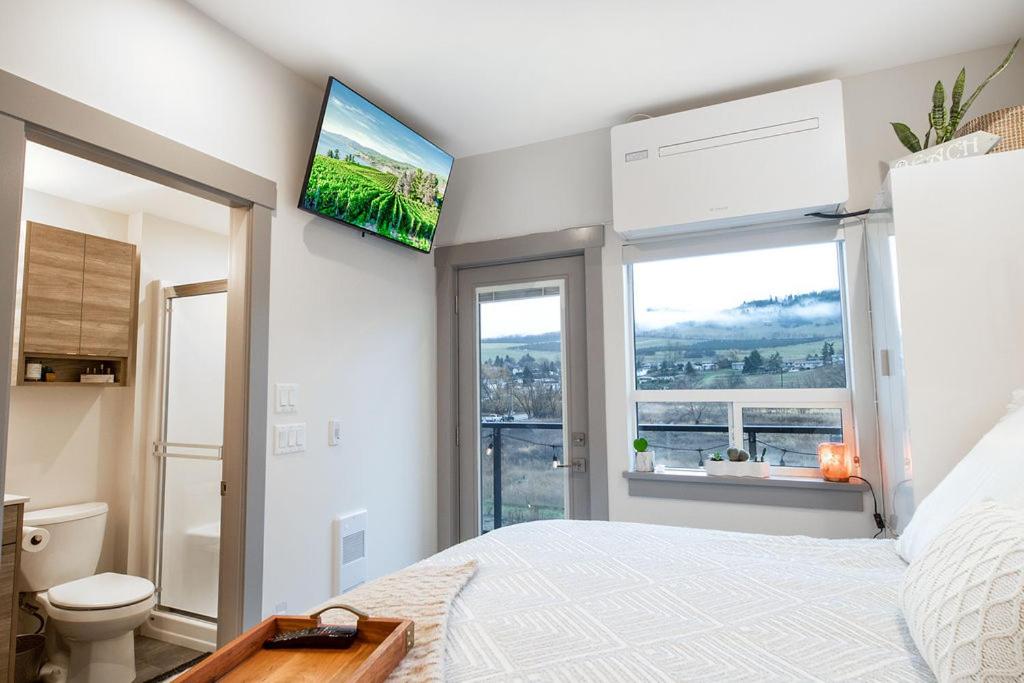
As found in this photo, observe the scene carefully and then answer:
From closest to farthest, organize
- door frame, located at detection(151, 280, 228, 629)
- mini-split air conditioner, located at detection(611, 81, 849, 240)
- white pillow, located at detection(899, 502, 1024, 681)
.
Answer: white pillow, located at detection(899, 502, 1024, 681), mini-split air conditioner, located at detection(611, 81, 849, 240), door frame, located at detection(151, 280, 228, 629)

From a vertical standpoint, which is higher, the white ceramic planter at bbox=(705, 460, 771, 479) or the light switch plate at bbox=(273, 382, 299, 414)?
the light switch plate at bbox=(273, 382, 299, 414)

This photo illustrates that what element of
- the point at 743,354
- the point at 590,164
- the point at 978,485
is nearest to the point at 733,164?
the point at 590,164

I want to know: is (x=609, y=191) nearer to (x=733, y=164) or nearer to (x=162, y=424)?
(x=733, y=164)

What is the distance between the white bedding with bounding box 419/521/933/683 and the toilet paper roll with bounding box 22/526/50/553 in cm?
232

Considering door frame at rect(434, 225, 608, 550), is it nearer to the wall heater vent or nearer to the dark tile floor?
the wall heater vent

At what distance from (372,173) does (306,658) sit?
2.10 metres

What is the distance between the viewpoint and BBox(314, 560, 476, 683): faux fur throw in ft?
2.88

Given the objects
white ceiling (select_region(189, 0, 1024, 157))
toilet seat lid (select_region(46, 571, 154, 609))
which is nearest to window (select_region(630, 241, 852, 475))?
white ceiling (select_region(189, 0, 1024, 157))

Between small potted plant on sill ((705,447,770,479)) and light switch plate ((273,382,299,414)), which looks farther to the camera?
small potted plant on sill ((705,447,770,479))

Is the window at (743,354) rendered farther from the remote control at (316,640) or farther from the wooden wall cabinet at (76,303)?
the wooden wall cabinet at (76,303)

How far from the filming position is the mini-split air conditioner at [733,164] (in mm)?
2393

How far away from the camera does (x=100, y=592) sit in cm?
255

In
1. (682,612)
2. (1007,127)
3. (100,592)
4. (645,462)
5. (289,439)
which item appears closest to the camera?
(682,612)

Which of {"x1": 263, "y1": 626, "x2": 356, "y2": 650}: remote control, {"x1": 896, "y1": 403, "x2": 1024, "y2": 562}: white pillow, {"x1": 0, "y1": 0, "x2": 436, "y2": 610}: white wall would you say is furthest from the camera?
{"x1": 0, "y1": 0, "x2": 436, "y2": 610}: white wall
